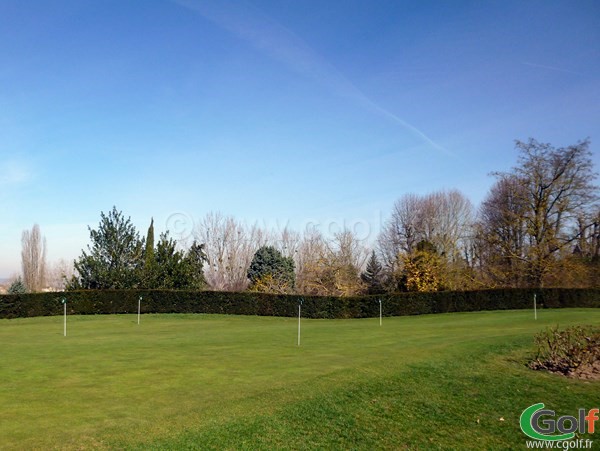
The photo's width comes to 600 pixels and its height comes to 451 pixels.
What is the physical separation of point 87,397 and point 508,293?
3500 centimetres

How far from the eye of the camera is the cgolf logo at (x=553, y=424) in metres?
8.44

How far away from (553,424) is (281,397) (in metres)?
5.17

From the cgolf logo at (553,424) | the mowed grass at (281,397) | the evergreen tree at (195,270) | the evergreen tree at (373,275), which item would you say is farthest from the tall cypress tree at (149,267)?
the cgolf logo at (553,424)

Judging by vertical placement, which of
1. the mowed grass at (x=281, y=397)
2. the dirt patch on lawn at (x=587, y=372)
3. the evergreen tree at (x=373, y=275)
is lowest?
the mowed grass at (x=281, y=397)

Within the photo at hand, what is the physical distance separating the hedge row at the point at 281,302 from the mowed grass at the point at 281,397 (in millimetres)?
21806

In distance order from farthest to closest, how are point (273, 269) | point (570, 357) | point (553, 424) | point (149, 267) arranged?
point (273, 269) → point (149, 267) → point (570, 357) → point (553, 424)

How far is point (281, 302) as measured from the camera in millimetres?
40500

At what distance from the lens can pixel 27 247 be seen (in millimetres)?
73812

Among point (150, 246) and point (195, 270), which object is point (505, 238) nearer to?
point (195, 270)

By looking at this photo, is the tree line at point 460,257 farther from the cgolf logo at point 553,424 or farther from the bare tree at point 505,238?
the cgolf logo at point 553,424

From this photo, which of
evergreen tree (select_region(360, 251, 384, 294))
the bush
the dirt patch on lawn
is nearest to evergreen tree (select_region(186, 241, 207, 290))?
evergreen tree (select_region(360, 251, 384, 294))

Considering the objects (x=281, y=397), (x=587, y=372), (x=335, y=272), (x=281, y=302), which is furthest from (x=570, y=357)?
(x=335, y=272)

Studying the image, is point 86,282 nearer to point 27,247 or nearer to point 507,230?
point 27,247

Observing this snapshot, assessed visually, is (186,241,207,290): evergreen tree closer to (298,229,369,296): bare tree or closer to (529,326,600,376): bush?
(298,229,369,296): bare tree
